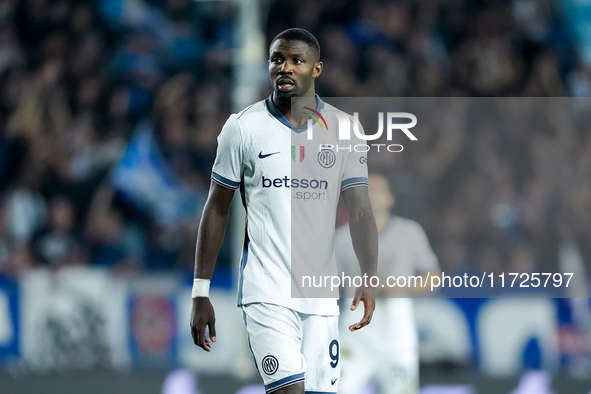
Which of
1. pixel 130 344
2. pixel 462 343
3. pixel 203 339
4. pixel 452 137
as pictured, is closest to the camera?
pixel 203 339

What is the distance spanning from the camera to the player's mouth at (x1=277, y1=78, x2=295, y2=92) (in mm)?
3795

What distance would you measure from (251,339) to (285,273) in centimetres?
33

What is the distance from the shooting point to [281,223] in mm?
3818

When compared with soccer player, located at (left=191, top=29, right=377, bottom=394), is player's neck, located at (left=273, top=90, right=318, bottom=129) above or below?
above

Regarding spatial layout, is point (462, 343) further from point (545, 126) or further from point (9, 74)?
point (9, 74)

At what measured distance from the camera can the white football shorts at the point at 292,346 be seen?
3648 millimetres

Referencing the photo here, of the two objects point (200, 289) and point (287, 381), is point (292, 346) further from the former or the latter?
point (200, 289)

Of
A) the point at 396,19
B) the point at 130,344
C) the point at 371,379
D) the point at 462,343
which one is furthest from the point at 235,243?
the point at 396,19

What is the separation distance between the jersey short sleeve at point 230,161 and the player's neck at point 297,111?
228 mm

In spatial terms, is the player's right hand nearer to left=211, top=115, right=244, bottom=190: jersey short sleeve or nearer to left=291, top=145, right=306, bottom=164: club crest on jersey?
left=211, top=115, right=244, bottom=190: jersey short sleeve

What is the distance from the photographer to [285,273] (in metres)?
3.79

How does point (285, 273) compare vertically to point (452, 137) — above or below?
below

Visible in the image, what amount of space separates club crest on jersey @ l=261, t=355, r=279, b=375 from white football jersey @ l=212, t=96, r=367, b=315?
0.79 feet

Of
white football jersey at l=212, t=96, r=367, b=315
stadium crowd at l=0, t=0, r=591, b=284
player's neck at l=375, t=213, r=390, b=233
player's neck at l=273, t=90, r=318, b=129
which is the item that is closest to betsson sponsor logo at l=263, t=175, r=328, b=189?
white football jersey at l=212, t=96, r=367, b=315
